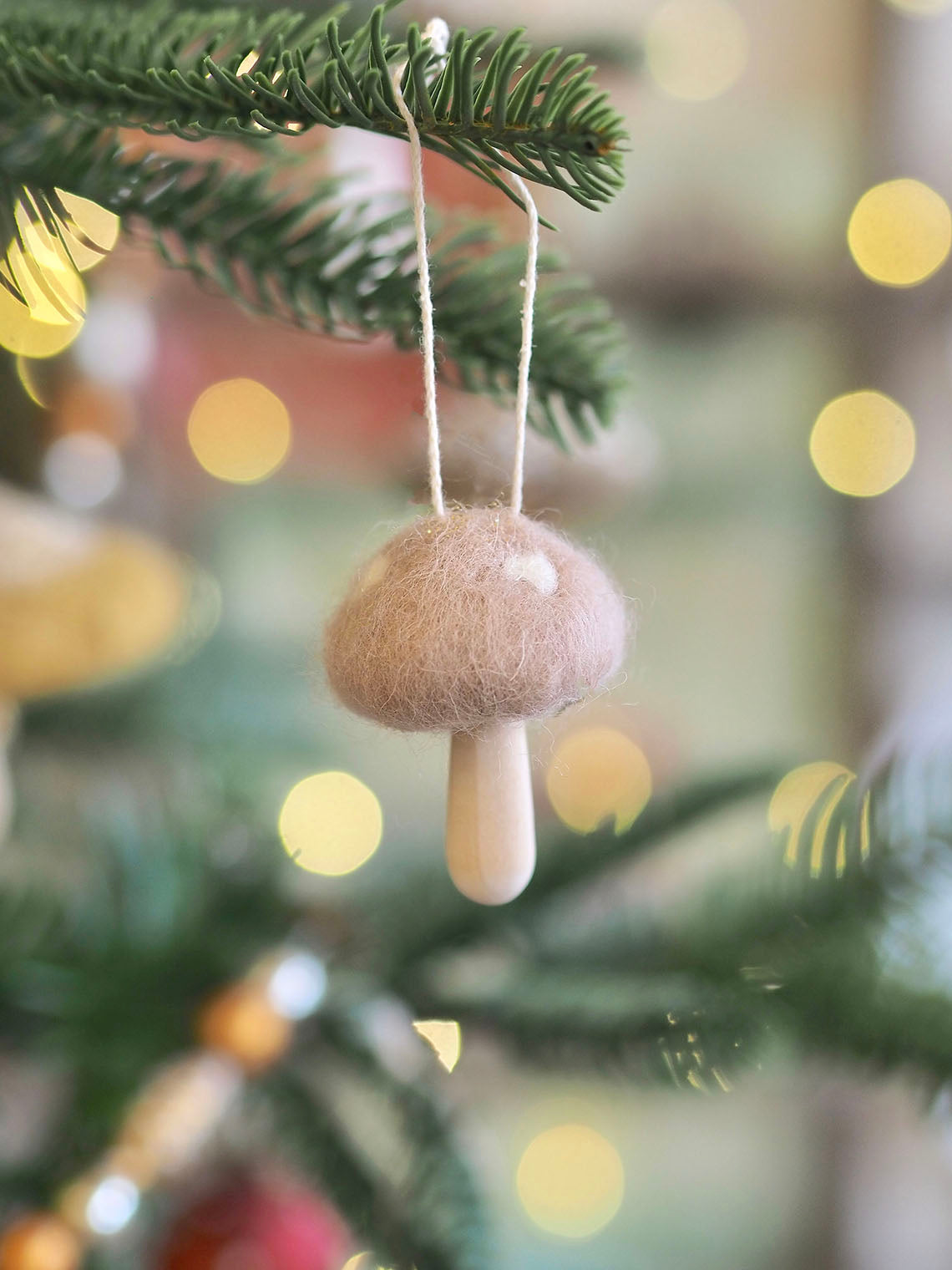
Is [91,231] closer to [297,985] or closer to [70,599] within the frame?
[70,599]

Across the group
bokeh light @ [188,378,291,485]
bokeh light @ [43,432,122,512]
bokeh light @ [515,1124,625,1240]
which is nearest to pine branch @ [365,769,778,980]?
bokeh light @ [43,432,122,512]

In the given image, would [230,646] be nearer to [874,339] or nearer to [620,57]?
[620,57]

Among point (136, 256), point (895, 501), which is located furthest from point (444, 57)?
point (895, 501)

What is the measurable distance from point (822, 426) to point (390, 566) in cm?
63

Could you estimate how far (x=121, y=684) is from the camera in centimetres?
47

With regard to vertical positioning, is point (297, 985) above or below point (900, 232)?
below

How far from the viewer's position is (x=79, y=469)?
0.40 metres

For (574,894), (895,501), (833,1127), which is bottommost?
(833,1127)

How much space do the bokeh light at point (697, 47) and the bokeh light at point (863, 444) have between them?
0.85 ft

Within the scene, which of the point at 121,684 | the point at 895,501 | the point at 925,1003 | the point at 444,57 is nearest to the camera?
the point at 444,57

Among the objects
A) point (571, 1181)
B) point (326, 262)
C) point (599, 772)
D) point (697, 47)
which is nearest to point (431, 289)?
point (326, 262)

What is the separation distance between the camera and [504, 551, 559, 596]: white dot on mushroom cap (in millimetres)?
209

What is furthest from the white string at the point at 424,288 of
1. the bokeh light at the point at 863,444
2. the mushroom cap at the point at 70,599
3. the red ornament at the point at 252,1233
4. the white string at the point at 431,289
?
the bokeh light at the point at 863,444

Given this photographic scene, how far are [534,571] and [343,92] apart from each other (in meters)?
0.10
